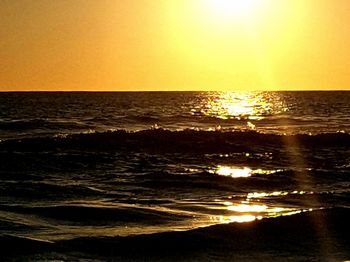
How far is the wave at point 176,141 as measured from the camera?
1100 inches

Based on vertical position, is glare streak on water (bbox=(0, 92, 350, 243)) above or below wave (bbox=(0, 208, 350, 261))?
above

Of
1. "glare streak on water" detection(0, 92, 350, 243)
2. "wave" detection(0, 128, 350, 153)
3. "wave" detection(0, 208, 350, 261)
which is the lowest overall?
"wave" detection(0, 208, 350, 261)

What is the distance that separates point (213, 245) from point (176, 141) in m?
19.9

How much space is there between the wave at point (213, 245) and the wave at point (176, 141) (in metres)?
16.6

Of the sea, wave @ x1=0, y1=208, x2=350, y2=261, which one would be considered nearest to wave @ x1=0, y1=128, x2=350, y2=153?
the sea

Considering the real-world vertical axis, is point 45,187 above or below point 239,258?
above

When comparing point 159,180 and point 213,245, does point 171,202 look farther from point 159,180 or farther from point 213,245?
point 213,245

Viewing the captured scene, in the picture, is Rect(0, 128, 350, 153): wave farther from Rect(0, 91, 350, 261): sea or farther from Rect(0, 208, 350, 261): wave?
Rect(0, 208, 350, 261): wave

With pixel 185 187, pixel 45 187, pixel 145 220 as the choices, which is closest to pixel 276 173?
pixel 185 187

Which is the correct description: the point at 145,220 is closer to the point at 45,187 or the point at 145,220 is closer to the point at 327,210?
the point at 327,210

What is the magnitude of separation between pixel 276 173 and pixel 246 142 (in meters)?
11.3

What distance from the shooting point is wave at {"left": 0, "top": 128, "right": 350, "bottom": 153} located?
2794cm

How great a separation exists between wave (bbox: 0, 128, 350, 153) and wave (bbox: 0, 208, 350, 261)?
16566 mm

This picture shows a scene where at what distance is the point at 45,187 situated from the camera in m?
16.2
